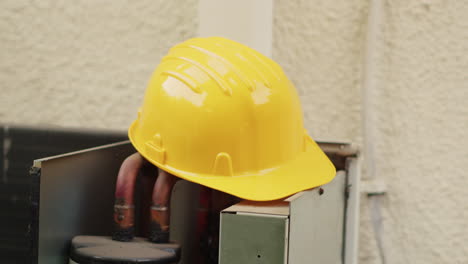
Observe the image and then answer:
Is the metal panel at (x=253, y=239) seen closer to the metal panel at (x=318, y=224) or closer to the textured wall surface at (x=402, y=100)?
the metal panel at (x=318, y=224)

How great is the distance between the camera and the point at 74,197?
2.91 feet

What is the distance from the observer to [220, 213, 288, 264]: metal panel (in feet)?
2.38

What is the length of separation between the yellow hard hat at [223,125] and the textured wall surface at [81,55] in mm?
509

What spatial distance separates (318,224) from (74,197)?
40cm

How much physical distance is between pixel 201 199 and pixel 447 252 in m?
0.61

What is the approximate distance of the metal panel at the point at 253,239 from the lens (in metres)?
0.73

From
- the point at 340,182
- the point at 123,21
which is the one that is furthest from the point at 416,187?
the point at 123,21

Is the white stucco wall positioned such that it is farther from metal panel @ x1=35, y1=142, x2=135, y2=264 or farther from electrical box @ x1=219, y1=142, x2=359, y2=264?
metal panel @ x1=35, y1=142, x2=135, y2=264

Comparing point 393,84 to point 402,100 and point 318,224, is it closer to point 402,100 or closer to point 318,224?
point 402,100

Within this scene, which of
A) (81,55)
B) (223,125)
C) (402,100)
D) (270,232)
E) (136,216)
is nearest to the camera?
(270,232)

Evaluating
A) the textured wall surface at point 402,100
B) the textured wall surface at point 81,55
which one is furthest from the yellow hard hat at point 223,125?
the textured wall surface at point 81,55

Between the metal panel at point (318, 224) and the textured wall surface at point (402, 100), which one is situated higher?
the textured wall surface at point (402, 100)

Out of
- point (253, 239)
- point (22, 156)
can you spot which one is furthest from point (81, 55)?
point (253, 239)

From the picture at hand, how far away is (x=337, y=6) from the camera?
130 cm
